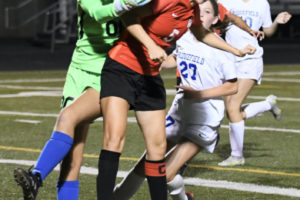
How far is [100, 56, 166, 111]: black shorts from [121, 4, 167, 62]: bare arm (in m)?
0.32

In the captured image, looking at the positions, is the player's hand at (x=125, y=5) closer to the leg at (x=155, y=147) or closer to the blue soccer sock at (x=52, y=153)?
the leg at (x=155, y=147)

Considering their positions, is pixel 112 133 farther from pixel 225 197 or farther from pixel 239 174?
pixel 239 174

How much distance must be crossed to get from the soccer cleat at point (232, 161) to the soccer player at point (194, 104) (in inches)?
73.8

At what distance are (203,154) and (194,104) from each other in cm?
279

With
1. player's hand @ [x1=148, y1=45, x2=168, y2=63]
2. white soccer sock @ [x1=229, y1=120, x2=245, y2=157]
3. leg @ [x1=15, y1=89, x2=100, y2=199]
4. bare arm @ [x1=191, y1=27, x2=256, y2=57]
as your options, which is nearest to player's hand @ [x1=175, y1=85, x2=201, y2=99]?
bare arm @ [x1=191, y1=27, x2=256, y2=57]

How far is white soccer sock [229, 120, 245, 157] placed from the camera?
8.90m

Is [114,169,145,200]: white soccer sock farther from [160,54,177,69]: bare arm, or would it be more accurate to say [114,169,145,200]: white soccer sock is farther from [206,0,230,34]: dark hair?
[206,0,230,34]: dark hair

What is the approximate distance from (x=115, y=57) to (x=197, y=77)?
1.38 m

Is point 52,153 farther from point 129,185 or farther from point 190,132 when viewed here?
point 190,132

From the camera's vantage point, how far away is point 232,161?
28.8 ft

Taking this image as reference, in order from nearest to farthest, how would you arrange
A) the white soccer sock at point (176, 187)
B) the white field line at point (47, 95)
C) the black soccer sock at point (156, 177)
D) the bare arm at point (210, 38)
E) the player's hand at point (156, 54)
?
1. the player's hand at point (156, 54)
2. the black soccer sock at point (156, 177)
3. the bare arm at point (210, 38)
4. the white soccer sock at point (176, 187)
5. the white field line at point (47, 95)

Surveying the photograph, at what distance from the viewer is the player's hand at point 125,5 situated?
5.31 m

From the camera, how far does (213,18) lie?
6.30 metres

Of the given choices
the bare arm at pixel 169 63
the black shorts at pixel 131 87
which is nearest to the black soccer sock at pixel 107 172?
the black shorts at pixel 131 87
